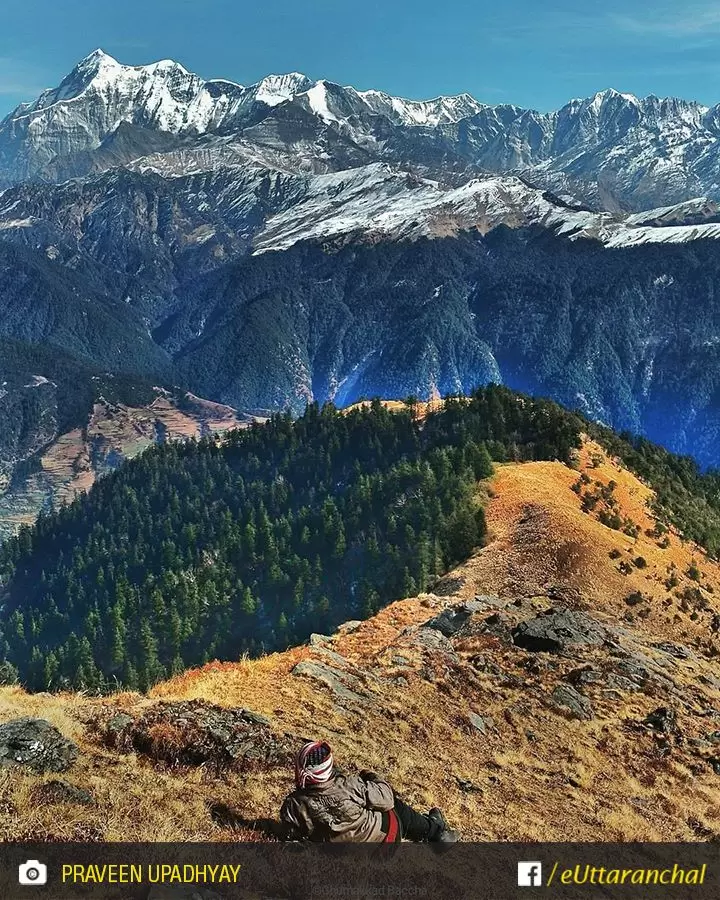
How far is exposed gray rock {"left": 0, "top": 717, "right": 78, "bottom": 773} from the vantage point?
60.6 ft

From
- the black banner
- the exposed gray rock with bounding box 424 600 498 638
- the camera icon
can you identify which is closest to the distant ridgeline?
the exposed gray rock with bounding box 424 600 498 638

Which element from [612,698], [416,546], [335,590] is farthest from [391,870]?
[335,590]

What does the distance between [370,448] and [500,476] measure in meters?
68.2

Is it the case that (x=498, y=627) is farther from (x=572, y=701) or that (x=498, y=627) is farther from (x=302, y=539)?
(x=302, y=539)

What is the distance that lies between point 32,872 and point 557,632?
121 feet

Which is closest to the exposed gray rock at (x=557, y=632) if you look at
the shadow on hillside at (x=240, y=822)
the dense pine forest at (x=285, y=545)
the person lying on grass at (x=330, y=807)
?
the dense pine forest at (x=285, y=545)

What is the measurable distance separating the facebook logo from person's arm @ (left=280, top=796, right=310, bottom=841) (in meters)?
6.79

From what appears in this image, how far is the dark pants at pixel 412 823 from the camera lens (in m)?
19.0

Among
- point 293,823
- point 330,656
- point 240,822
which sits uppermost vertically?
point 330,656

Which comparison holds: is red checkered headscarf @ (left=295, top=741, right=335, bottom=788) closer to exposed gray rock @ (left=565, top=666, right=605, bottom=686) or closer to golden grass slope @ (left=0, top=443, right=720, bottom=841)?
golden grass slope @ (left=0, top=443, right=720, bottom=841)

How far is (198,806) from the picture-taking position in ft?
61.2

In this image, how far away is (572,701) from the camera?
36.8m

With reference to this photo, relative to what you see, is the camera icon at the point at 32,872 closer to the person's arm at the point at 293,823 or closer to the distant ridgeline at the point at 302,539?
the person's arm at the point at 293,823

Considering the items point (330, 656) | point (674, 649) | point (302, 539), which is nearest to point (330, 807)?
point (330, 656)
